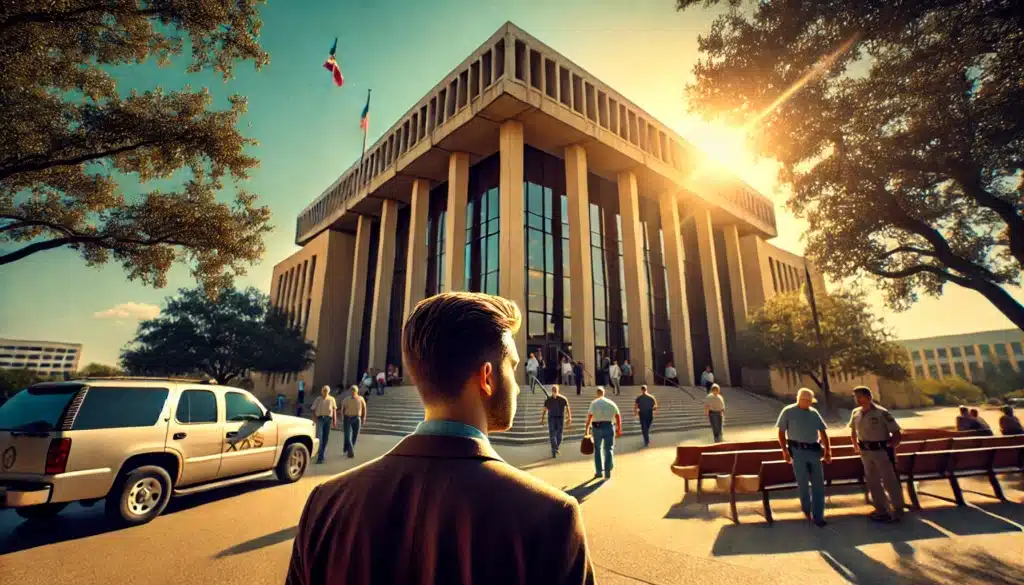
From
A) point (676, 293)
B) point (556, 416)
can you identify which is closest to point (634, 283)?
point (676, 293)

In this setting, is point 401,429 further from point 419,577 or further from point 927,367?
point 927,367

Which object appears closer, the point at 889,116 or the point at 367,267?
the point at 889,116

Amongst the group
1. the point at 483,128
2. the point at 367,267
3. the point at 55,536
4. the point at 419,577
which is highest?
the point at 483,128

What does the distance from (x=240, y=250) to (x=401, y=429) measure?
810 cm

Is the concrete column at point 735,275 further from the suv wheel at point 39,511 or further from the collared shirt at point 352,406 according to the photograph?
the suv wheel at point 39,511

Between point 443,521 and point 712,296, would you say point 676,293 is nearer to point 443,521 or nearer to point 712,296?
point 712,296

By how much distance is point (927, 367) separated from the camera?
3322 inches

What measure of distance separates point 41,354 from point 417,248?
611 feet

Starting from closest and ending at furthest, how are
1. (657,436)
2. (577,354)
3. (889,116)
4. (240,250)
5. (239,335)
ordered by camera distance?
(889,116)
(240,250)
(657,436)
(577,354)
(239,335)

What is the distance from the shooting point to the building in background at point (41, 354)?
134m

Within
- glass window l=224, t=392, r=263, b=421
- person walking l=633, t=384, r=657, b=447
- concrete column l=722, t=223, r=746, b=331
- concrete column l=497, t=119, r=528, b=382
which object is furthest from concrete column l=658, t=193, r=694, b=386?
glass window l=224, t=392, r=263, b=421

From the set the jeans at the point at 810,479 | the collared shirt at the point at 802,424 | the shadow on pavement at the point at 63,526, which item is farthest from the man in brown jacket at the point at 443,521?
the shadow on pavement at the point at 63,526

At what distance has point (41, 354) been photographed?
138250 mm

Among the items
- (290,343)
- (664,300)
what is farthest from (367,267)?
(664,300)
